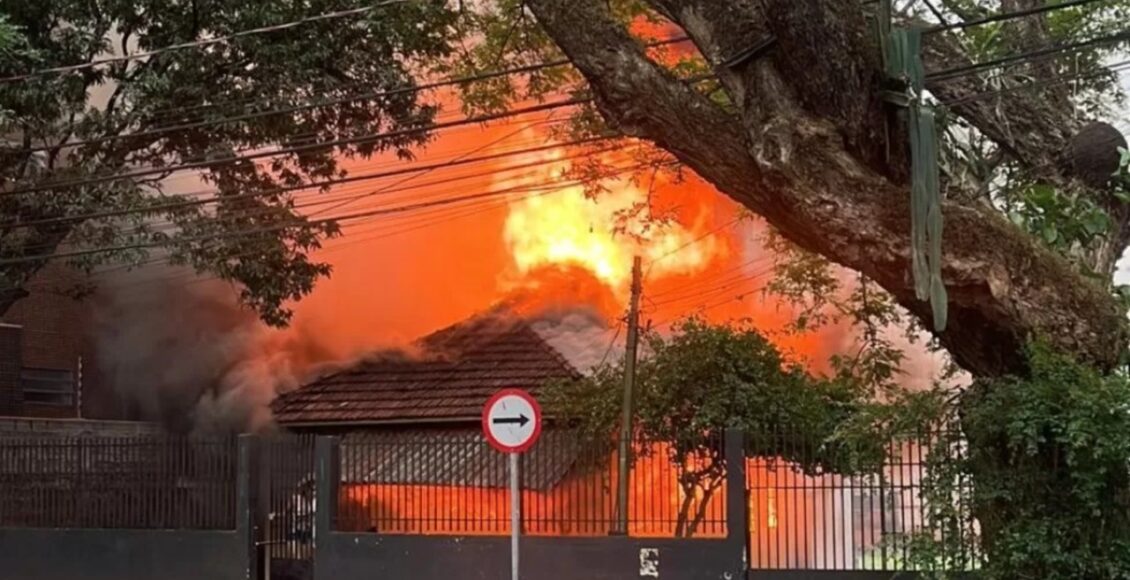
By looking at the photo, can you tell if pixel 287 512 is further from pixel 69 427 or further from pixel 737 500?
pixel 69 427

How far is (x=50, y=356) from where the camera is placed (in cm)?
2364

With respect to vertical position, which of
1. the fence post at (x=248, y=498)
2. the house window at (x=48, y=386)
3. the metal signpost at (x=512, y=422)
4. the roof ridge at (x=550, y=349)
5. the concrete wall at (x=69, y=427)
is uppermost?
the roof ridge at (x=550, y=349)

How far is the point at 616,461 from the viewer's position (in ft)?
42.5

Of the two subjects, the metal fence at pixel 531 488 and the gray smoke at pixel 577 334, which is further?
the gray smoke at pixel 577 334

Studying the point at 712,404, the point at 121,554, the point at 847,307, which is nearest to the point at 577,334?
the point at 847,307

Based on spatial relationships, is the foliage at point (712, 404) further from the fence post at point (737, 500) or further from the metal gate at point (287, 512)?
the metal gate at point (287, 512)

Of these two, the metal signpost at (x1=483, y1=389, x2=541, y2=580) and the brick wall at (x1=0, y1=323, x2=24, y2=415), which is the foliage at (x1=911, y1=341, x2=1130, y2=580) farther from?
the brick wall at (x1=0, y1=323, x2=24, y2=415)

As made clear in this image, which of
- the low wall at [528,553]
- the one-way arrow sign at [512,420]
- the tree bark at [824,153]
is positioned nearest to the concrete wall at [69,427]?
the low wall at [528,553]

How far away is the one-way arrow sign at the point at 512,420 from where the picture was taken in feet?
32.4

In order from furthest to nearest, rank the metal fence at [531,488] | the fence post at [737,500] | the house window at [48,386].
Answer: the house window at [48,386]
the metal fence at [531,488]
the fence post at [737,500]

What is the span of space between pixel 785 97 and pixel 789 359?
6210mm

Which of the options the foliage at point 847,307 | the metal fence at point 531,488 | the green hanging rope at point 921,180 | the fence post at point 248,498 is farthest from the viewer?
the foliage at point 847,307

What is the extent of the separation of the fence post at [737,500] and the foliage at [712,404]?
0.25m

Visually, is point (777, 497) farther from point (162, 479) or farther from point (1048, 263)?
point (162, 479)
